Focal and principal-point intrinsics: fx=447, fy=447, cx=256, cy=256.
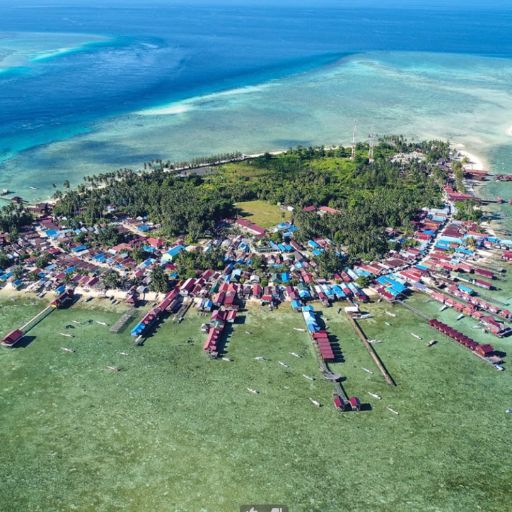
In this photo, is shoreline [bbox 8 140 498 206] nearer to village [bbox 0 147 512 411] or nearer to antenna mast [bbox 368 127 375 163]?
antenna mast [bbox 368 127 375 163]

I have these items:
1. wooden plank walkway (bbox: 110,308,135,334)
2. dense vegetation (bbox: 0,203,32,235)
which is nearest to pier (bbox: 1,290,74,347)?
wooden plank walkway (bbox: 110,308,135,334)

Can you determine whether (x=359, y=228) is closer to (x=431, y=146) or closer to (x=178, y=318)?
(x=178, y=318)

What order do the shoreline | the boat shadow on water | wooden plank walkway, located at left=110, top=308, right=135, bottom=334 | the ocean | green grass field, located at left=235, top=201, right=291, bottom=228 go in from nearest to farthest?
1. the boat shadow on water
2. wooden plank walkway, located at left=110, top=308, right=135, bottom=334
3. green grass field, located at left=235, top=201, right=291, bottom=228
4. the shoreline
5. the ocean

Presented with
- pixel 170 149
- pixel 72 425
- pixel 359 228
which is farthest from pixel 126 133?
pixel 72 425

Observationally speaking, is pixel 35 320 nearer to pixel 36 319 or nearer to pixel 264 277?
pixel 36 319

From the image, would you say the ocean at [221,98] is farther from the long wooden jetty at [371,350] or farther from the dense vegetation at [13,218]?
the long wooden jetty at [371,350]

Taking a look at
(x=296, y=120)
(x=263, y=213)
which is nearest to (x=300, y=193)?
(x=263, y=213)
